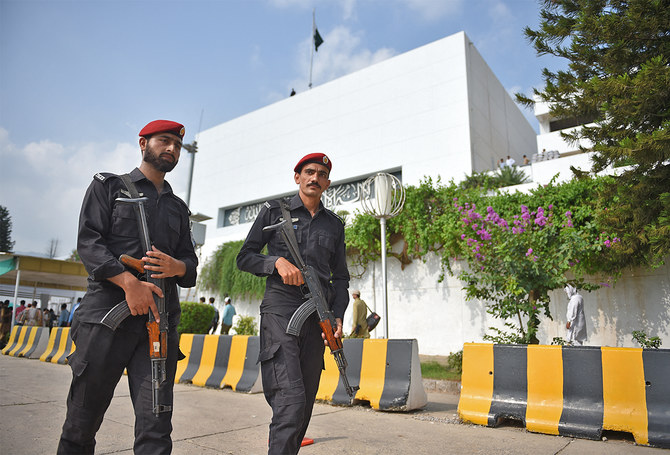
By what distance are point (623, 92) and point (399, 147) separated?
1256 cm

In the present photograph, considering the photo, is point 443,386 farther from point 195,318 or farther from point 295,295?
point 195,318

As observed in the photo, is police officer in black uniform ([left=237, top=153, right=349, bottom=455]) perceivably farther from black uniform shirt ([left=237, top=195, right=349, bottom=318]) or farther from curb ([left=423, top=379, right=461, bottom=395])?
curb ([left=423, top=379, right=461, bottom=395])

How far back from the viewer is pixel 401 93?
18.0 m

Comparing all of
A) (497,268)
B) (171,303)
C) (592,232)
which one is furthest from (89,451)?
(592,232)

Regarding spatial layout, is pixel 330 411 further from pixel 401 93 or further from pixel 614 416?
pixel 401 93

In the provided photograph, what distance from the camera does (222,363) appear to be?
289 inches

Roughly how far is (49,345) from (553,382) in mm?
11397

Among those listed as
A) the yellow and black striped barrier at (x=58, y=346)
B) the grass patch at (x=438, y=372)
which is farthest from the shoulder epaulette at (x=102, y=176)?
the yellow and black striped barrier at (x=58, y=346)

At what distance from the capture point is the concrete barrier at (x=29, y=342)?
37.2ft

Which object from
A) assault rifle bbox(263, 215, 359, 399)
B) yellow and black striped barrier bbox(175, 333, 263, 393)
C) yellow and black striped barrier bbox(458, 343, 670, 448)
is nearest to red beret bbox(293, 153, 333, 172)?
assault rifle bbox(263, 215, 359, 399)

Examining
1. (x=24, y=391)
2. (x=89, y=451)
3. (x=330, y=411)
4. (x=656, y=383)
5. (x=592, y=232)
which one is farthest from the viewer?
(x=592, y=232)

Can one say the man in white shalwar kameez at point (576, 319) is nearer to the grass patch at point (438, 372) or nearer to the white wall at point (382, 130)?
the grass patch at point (438, 372)

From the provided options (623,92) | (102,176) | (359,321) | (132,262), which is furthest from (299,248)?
(359,321)

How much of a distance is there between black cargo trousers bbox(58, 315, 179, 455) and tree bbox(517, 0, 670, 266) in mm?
4872
